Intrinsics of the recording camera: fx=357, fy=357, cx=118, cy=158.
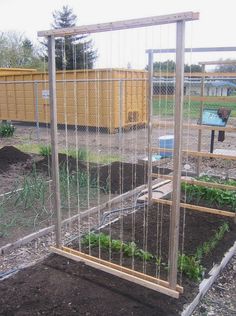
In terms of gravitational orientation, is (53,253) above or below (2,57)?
below

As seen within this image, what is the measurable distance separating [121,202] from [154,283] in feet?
8.19

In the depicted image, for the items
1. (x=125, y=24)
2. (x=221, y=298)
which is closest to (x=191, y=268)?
(x=221, y=298)

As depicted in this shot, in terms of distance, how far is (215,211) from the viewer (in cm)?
462

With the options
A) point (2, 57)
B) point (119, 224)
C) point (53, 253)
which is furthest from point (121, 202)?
point (2, 57)

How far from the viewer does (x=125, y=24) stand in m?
2.72

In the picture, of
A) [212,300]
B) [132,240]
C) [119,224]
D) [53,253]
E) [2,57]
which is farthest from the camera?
[2,57]

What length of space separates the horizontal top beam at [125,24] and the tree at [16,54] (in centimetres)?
2403

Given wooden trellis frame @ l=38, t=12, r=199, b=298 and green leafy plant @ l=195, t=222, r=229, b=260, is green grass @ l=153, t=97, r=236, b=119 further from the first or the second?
green leafy plant @ l=195, t=222, r=229, b=260

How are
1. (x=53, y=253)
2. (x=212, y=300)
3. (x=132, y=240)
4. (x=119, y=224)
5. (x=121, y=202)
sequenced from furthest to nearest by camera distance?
(x=121, y=202) < (x=119, y=224) < (x=132, y=240) < (x=53, y=253) < (x=212, y=300)

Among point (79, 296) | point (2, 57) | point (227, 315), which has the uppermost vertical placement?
point (2, 57)

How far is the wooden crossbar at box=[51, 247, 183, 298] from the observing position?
288 cm

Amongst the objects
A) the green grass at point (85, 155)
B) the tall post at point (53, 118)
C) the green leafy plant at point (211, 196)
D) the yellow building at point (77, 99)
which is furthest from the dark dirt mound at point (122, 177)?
the yellow building at point (77, 99)

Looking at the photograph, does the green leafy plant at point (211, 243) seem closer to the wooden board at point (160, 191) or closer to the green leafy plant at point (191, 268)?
the green leafy plant at point (191, 268)

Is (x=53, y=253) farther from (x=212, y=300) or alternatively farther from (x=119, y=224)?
(x=212, y=300)
